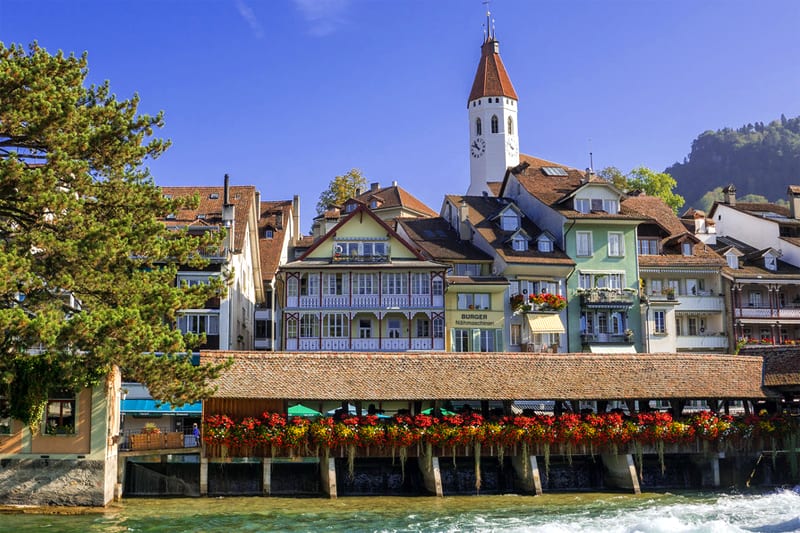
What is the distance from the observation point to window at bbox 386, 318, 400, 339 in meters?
48.4

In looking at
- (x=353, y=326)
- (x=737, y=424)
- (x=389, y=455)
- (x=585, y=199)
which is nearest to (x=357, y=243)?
(x=353, y=326)

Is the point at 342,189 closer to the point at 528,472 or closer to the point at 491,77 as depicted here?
the point at 491,77

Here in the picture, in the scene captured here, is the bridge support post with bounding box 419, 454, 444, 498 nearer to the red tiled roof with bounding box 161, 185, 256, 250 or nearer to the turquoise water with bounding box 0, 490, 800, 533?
the turquoise water with bounding box 0, 490, 800, 533

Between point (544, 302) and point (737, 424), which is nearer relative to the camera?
point (737, 424)

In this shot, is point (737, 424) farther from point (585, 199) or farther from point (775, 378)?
point (585, 199)

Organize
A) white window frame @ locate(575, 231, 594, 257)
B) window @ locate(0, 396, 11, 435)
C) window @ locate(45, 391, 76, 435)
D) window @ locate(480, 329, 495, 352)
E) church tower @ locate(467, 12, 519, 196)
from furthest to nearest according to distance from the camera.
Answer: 1. church tower @ locate(467, 12, 519, 196)
2. white window frame @ locate(575, 231, 594, 257)
3. window @ locate(480, 329, 495, 352)
4. window @ locate(45, 391, 76, 435)
5. window @ locate(0, 396, 11, 435)

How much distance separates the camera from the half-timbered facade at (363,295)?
156ft

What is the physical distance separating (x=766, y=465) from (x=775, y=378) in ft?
10.7

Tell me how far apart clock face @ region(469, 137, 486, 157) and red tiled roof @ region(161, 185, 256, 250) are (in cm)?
3407

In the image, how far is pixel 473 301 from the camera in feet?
162

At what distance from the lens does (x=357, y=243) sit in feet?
159

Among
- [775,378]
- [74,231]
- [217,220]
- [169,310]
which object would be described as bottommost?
[775,378]

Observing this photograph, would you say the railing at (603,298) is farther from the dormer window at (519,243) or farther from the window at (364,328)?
the window at (364,328)

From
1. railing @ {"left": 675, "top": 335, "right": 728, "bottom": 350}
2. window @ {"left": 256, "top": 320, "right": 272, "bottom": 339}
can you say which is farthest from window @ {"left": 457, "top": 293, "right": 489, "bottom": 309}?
window @ {"left": 256, "top": 320, "right": 272, "bottom": 339}
